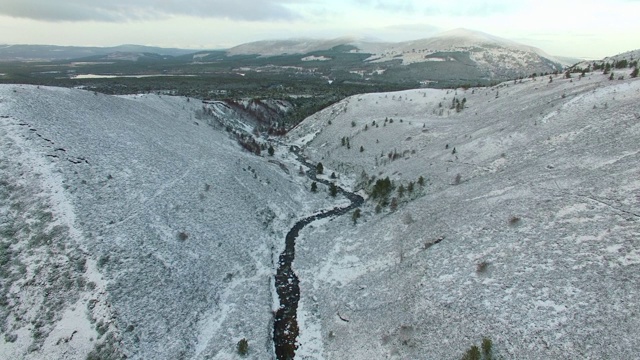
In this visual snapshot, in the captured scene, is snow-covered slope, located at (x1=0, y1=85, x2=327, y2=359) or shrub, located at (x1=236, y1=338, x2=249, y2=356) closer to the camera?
snow-covered slope, located at (x1=0, y1=85, x2=327, y2=359)

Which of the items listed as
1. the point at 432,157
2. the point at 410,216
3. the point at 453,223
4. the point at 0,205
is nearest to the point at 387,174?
the point at 432,157

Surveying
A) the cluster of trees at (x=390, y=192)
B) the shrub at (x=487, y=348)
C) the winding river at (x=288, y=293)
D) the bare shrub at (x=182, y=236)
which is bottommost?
the winding river at (x=288, y=293)

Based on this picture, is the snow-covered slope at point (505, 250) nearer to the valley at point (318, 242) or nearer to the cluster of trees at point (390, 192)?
the valley at point (318, 242)

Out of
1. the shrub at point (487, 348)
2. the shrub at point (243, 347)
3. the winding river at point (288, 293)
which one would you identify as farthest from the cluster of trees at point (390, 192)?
the shrub at point (243, 347)

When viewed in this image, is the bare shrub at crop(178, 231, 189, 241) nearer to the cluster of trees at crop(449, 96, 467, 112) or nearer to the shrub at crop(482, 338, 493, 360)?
the shrub at crop(482, 338, 493, 360)

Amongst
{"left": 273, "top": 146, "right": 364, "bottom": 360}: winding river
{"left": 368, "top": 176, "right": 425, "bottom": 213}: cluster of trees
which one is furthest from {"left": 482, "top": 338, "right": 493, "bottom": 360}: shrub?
{"left": 368, "top": 176, "right": 425, "bottom": 213}: cluster of trees

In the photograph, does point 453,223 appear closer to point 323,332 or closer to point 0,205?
point 323,332

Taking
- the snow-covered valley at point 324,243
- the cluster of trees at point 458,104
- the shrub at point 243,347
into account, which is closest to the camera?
the snow-covered valley at point 324,243
